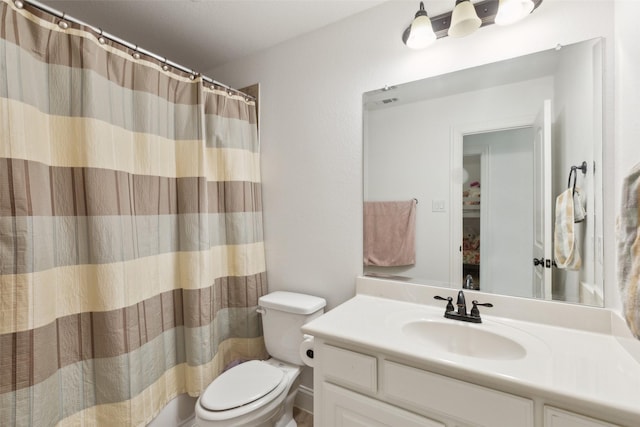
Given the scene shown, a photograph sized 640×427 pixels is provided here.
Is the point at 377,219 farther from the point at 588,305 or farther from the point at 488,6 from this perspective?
the point at 488,6

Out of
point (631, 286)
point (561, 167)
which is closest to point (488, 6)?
point (561, 167)

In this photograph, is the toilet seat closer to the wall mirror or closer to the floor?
the floor

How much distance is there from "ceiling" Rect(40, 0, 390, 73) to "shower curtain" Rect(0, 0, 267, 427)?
346 mm

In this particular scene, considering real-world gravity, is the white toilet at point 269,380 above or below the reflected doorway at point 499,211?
below

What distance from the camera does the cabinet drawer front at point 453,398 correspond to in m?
0.80

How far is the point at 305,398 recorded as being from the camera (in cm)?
181

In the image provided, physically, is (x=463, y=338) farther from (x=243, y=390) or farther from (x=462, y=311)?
(x=243, y=390)

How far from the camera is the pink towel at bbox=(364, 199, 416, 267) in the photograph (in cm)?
150

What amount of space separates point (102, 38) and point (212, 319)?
1.49 m

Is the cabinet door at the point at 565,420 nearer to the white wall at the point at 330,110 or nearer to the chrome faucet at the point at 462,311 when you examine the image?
the chrome faucet at the point at 462,311

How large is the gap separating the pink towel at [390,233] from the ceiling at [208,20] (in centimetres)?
109

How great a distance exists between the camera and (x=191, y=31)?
1.72m

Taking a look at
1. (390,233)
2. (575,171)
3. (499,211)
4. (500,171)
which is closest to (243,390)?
(390,233)

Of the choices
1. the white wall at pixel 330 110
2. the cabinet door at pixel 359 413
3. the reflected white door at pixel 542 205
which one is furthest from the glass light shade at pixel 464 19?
the cabinet door at pixel 359 413
